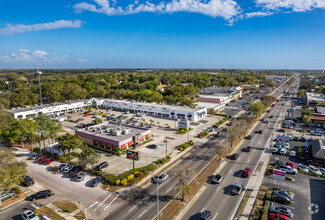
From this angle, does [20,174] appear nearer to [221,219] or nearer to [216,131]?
[221,219]

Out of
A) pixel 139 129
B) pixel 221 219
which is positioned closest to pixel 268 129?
pixel 139 129

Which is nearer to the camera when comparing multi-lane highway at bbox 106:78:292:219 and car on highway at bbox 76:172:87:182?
multi-lane highway at bbox 106:78:292:219

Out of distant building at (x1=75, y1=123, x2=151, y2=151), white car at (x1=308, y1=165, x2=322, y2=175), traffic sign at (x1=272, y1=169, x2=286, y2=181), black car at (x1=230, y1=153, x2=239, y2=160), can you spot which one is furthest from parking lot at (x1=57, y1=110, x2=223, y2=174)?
white car at (x1=308, y1=165, x2=322, y2=175)

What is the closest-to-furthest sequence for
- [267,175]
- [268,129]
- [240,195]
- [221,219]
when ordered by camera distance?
1. [221,219]
2. [240,195]
3. [267,175]
4. [268,129]

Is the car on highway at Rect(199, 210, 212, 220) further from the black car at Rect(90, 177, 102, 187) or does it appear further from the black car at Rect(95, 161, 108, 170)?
the black car at Rect(95, 161, 108, 170)

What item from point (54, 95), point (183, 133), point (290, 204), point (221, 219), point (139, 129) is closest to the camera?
point (221, 219)

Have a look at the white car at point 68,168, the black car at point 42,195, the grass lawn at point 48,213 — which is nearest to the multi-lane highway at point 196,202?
the grass lawn at point 48,213

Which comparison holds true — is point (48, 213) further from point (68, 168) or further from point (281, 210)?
point (281, 210)
